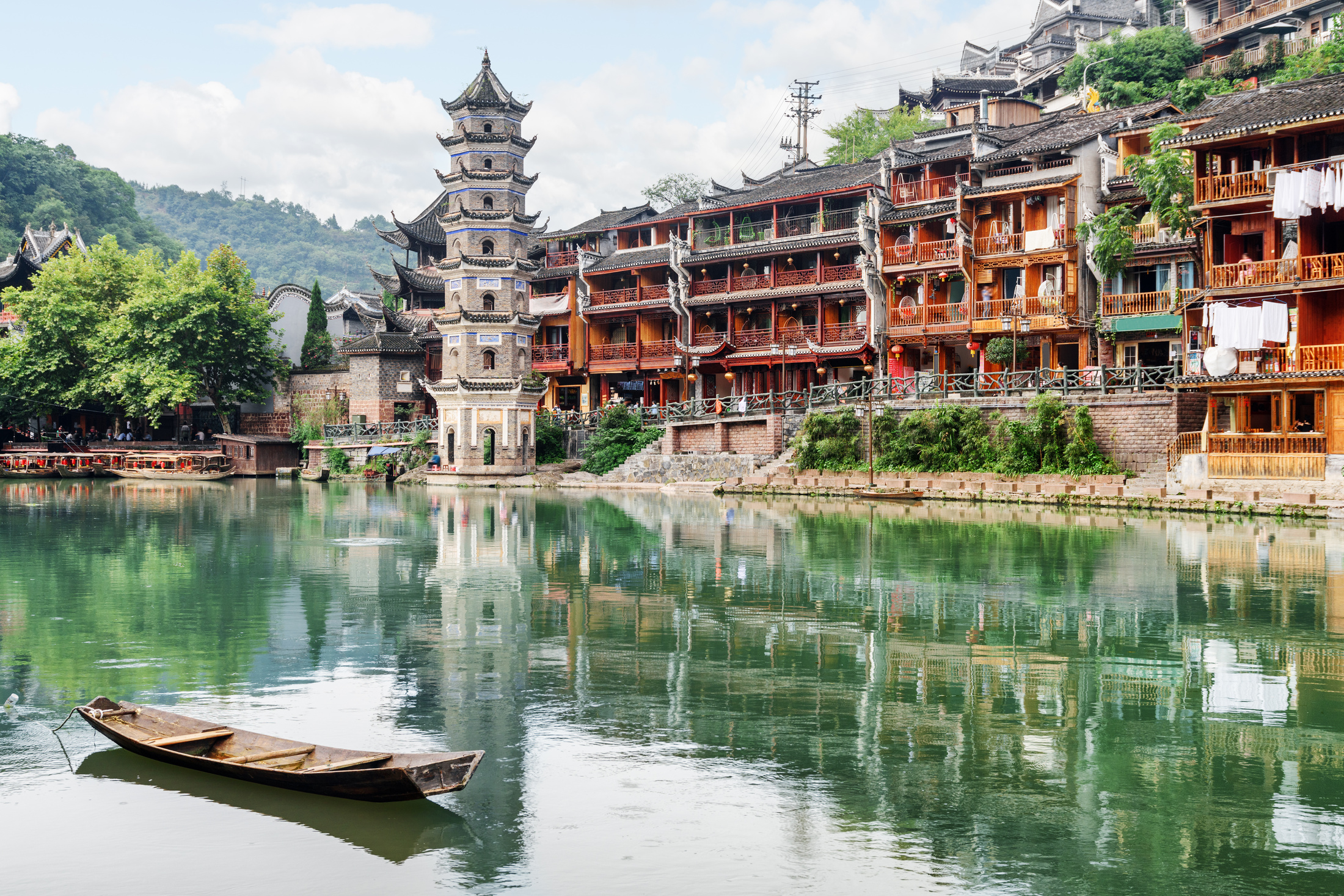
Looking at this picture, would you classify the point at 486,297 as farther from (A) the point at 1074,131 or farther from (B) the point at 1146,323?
(B) the point at 1146,323

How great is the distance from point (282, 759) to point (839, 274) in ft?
142

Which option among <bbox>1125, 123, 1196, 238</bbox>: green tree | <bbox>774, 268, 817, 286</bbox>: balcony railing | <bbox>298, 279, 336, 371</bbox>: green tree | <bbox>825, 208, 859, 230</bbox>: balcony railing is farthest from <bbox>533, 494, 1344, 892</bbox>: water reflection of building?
<bbox>298, 279, 336, 371</bbox>: green tree

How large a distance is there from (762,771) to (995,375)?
3283cm

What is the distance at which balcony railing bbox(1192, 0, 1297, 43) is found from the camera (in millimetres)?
57156

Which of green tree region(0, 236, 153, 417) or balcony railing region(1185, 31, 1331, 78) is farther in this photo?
green tree region(0, 236, 153, 417)

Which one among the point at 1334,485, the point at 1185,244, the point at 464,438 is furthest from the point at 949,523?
the point at 464,438

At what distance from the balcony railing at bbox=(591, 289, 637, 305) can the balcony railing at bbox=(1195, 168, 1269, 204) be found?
28.7 metres

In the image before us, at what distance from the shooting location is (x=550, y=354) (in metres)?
61.3

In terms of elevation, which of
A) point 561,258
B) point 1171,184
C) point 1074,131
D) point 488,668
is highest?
point 1074,131

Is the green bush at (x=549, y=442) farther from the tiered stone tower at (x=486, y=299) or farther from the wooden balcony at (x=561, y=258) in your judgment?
the wooden balcony at (x=561, y=258)

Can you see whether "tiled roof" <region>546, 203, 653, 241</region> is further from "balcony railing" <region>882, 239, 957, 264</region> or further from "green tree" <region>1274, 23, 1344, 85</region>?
"green tree" <region>1274, 23, 1344, 85</region>

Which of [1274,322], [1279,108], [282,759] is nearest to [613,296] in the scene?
[1279,108]

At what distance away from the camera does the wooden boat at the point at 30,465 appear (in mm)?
59531

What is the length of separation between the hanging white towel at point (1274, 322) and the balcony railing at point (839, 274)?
64.4ft
